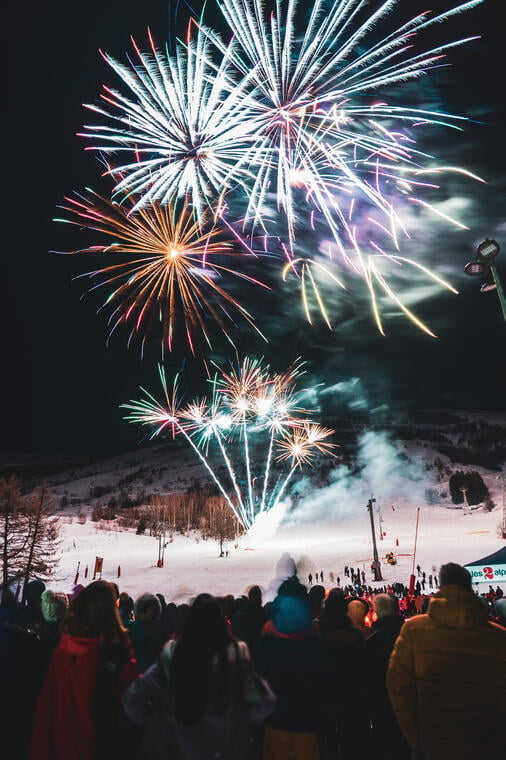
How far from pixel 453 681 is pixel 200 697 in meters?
1.62

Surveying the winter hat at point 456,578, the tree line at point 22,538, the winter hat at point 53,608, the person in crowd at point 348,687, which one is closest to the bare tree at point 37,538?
the tree line at point 22,538

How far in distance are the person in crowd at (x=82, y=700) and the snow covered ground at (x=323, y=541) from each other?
13.5 ft

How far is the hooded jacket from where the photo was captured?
2.68m

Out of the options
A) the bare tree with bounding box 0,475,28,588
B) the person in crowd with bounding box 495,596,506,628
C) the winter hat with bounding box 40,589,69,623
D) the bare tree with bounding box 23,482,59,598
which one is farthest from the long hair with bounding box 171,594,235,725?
the bare tree with bounding box 0,475,28,588

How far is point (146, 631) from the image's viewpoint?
4113 mm

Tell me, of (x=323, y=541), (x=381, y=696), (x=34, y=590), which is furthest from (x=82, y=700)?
(x=323, y=541)

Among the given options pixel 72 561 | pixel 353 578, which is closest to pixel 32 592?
pixel 353 578

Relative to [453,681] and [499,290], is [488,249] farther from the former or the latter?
[453,681]

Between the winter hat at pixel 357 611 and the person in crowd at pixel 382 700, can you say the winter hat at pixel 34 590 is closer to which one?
the winter hat at pixel 357 611

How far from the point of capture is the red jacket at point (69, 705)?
2.73m

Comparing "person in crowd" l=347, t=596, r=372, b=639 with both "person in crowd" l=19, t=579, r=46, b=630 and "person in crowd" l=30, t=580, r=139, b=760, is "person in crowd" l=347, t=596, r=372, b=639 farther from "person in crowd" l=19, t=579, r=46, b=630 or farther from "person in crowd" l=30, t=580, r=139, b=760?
"person in crowd" l=19, t=579, r=46, b=630

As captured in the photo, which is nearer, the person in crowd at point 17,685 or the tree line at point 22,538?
the person in crowd at point 17,685

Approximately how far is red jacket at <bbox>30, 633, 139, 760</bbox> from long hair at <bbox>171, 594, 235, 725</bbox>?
0.74m

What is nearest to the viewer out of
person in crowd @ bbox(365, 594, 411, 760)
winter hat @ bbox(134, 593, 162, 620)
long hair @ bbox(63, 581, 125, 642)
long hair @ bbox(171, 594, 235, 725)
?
long hair @ bbox(171, 594, 235, 725)
